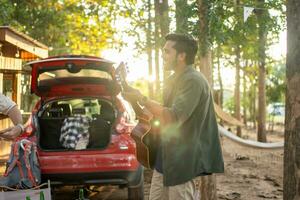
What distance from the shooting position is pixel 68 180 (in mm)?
6859

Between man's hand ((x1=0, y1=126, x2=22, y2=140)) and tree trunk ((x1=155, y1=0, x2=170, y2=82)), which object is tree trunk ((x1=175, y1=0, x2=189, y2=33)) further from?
man's hand ((x1=0, y1=126, x2=22, y2=140))

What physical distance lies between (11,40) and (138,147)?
1086 cm

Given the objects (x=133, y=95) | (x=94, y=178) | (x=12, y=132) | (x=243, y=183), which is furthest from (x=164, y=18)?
(x=12, y=132)

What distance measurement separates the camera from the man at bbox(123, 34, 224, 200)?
3670 millimetres

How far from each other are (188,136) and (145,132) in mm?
531

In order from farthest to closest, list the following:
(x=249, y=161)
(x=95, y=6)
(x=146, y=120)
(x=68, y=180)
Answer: (x=95, y=6) → (x=249, y=161) → (x=68, y=180) → (x=146, y=120)

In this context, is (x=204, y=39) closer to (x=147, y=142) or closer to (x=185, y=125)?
(x=147, y=142)

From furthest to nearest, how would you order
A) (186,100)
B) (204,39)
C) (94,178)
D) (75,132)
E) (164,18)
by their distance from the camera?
1. (164,18)
2. (75,132)
3. (204,39)
4. (94,178)
5. (186,100)

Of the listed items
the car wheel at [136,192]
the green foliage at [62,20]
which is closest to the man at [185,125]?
the car wheel at [136,192]

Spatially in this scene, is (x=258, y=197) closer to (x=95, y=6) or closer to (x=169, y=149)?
(x=169, y=149)

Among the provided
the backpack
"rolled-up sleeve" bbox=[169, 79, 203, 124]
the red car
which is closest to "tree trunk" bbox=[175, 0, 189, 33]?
the red car

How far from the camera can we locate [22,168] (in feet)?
21.0

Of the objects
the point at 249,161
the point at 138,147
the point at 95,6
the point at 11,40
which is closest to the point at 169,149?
the point at 138,147

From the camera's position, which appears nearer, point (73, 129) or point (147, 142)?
point (147, 142)
